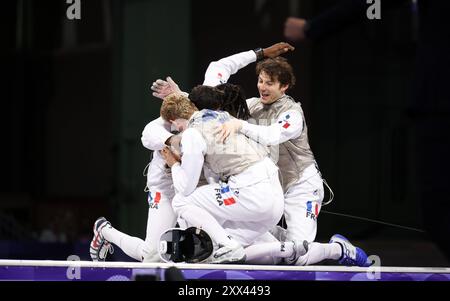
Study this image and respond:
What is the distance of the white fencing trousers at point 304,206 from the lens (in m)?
3.82

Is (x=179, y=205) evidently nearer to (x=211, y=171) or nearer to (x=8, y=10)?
(x=211, y=171)

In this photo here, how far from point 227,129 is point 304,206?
0.56m

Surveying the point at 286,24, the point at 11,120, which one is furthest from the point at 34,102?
the point at 286,24

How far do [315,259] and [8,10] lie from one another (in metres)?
2.41

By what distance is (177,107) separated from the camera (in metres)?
3.71

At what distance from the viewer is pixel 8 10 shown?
501cm

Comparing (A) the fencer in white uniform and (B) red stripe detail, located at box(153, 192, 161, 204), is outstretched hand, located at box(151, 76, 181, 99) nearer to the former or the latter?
(A) the fencer in white uniform

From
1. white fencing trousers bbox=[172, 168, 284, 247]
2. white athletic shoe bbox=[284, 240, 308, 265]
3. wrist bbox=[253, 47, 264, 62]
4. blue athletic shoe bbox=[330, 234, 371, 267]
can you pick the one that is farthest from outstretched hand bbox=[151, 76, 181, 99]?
blue athletic shoe bbox=[330, 234, 371, 267]

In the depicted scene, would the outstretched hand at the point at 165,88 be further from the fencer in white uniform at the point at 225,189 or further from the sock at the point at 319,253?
the sock at the point at 319,253

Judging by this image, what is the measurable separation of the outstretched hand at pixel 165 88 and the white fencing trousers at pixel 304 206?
0.67 m

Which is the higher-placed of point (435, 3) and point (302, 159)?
point (435, 3)

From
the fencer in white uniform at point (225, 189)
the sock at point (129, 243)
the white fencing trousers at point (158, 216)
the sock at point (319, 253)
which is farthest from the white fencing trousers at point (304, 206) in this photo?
the sock at point (129, 243)

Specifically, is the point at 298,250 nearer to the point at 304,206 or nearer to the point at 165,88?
the point at 304,206
